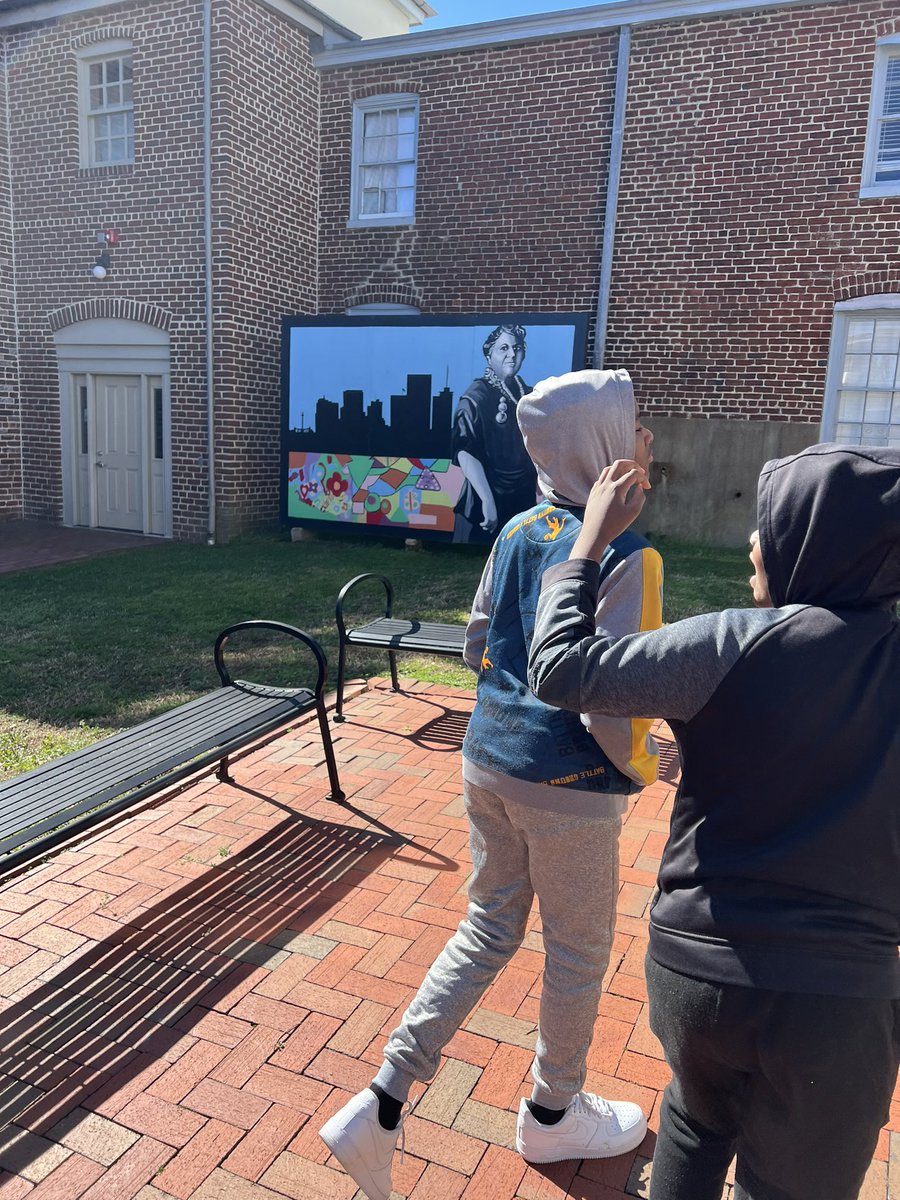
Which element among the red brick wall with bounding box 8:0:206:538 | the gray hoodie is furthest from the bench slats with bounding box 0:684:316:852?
the red brick wall with bounding box 8:0:206:538

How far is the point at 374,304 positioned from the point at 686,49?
5176 mm

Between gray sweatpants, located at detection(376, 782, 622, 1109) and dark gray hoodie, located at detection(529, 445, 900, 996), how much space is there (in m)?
0.55

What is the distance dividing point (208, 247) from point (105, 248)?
5.75 ft

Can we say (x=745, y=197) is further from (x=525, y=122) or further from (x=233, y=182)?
(x=233, y=182)

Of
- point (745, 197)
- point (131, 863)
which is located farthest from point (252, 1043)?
point (745, 197)

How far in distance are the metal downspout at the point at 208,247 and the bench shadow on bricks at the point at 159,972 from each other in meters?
9.15

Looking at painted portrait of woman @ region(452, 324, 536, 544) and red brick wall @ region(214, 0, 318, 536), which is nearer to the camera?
painted portrait of woman @ region(452, 324, 536, 544)

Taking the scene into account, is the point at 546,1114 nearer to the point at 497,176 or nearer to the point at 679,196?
the point at 679,196

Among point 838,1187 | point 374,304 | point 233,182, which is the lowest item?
point 838,1187

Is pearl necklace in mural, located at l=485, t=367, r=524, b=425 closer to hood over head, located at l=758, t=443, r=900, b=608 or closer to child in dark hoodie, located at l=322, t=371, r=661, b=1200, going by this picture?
child in dark hoodie, located at l=322, t=371, r=661, b=1200

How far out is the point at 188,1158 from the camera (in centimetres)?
219

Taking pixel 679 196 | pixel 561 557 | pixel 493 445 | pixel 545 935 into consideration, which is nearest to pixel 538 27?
pixel 679 196

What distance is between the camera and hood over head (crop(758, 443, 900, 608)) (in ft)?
4.21

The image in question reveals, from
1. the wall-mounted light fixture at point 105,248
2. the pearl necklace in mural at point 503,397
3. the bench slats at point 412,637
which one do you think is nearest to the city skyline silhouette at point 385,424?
the pearl necklace in mural at point 503,397
